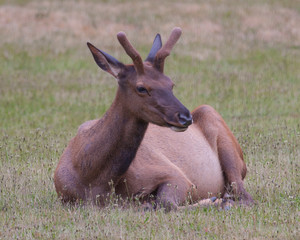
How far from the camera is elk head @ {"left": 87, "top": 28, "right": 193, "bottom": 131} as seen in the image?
7.44 meters

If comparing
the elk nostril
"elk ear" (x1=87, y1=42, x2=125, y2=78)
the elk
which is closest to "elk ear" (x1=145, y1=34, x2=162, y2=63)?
the elk

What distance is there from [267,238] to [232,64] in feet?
49.2

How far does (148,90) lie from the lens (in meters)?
7.65

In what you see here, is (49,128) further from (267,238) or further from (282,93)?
(267,238)

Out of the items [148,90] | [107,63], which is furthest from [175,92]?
[148,90]

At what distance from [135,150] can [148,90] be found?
0.66m

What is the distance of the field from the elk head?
0.98 m

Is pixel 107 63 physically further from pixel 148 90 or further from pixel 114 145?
pixel 114 145

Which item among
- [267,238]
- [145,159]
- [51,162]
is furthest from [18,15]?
[267,238]

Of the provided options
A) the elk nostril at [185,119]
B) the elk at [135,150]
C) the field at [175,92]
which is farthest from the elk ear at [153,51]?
the field at [175,92]

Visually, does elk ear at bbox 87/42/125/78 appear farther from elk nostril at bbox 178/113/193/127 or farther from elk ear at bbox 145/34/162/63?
elk nostril at bbox 178/113/193/127

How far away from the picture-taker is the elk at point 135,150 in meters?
7.65

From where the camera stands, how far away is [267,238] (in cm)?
666

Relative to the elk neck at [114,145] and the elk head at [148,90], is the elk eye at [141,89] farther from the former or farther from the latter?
the elk neck at [114,145]
